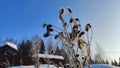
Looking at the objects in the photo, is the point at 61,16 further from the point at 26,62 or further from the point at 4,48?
the point at 4,48

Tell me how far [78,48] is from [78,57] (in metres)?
0.10

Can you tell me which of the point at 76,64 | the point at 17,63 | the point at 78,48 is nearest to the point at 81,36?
the point at 78,48

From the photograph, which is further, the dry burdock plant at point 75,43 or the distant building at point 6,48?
the distant building at point 6,48

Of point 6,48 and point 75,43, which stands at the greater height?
point 6,48

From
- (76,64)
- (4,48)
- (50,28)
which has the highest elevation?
(4,48)

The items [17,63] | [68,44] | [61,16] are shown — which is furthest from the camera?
[17,63]

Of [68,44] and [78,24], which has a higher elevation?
[78,24]

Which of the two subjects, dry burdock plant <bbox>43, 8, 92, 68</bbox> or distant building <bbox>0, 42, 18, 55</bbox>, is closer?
dry burdock plant <bbox>43, 8, 92, 68</bbox>

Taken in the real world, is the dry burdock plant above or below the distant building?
below

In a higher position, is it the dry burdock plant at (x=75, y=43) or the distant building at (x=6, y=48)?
the distant building at (x=6, y=48)

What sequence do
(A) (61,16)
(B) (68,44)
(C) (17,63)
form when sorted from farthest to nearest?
(C) (17,63) → (A) (61,16) → (B) (68,44)

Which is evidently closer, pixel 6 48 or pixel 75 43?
pixel 75 43

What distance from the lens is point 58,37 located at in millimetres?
2678

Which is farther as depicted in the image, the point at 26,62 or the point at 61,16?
the point at 26,62
